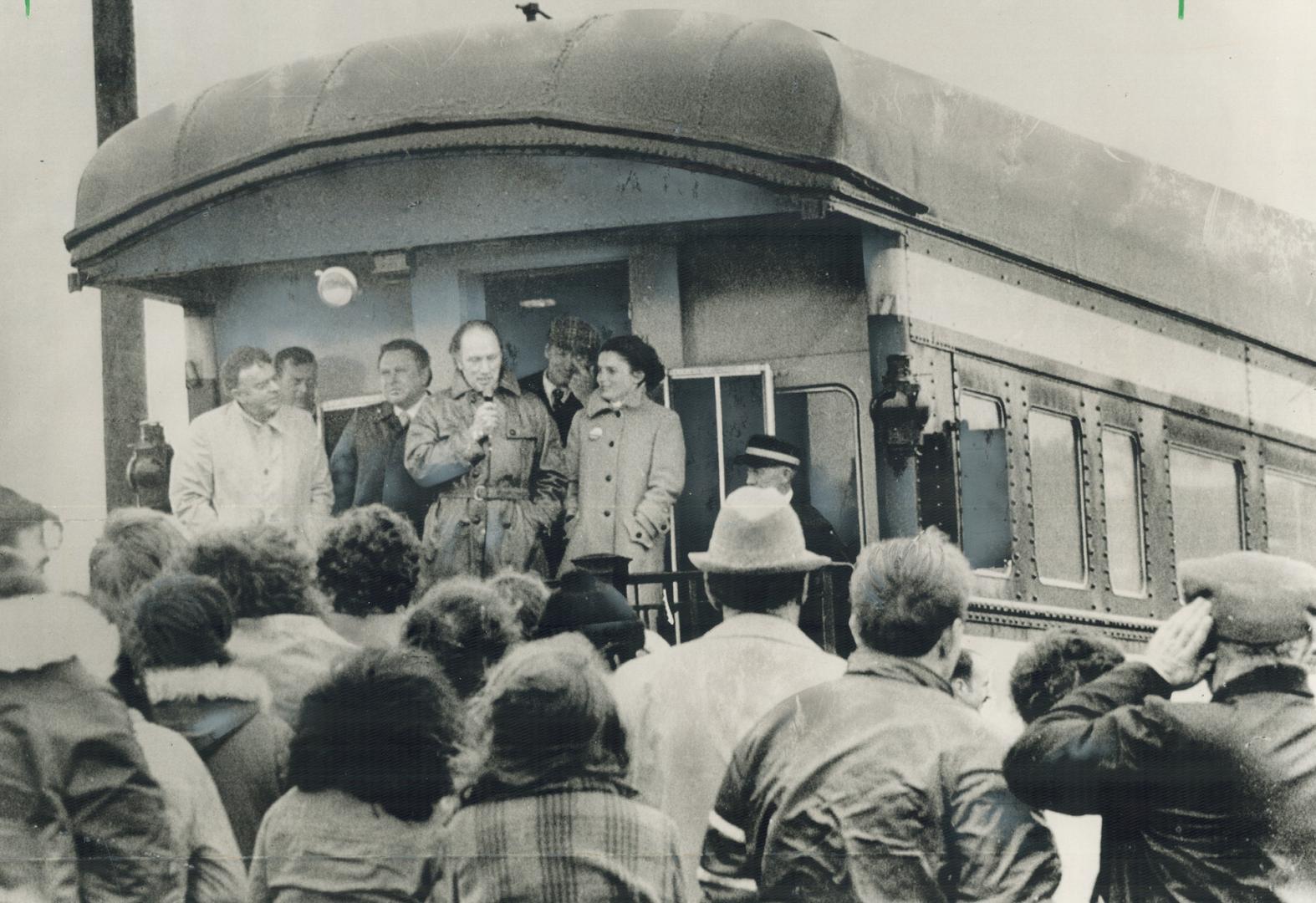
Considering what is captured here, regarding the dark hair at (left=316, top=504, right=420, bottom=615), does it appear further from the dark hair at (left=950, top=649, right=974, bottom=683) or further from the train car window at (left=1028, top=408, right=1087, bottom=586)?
the train car window at (left=1028, top=408, right=1087, bottom=586)

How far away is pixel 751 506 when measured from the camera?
5.69m

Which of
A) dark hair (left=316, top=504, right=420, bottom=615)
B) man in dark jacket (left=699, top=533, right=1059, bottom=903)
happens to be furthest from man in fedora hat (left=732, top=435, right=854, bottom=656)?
dark hair (left=316, top=504, right=420, bottom=615)

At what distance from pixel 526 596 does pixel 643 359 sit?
861mm

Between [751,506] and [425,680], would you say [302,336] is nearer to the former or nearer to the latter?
[425,680]

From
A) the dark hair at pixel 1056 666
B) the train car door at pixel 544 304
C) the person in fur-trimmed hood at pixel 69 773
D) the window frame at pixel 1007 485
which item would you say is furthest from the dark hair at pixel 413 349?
the dark hair at pixel 1056 666

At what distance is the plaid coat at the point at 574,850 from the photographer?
5395mm

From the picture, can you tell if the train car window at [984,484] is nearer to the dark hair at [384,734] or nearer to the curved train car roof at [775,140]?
the curved train car roof at [775,140]

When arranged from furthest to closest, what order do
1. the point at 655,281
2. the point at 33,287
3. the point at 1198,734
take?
1. the point at 33,287
2. the point at 655,281
3. the point at 1198,734

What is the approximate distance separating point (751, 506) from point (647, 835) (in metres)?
1.07

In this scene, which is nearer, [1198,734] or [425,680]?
[1198,734]

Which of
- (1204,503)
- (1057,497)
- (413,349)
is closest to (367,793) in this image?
(413,349)

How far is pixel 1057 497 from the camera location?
577cm

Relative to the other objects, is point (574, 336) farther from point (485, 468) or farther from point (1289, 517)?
point (1289, 517)

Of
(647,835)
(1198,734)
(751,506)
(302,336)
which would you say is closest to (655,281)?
(751,506)
